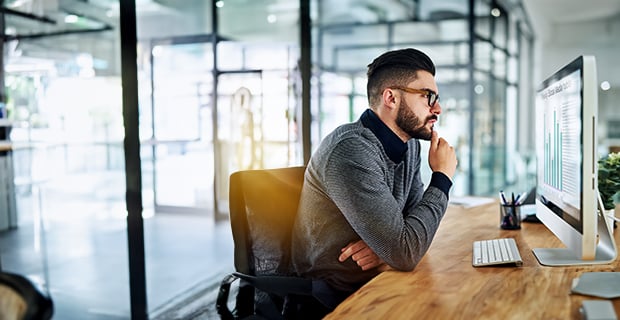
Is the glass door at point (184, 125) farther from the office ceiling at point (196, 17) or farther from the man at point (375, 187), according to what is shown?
the man at point (375, 187)

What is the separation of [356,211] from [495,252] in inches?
18.7

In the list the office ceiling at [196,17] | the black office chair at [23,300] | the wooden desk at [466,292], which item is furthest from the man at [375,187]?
the office ceiling at [196,17]

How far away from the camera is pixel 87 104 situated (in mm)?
3248

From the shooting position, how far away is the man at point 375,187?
1.57 metres

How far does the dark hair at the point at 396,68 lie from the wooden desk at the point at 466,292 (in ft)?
1.79

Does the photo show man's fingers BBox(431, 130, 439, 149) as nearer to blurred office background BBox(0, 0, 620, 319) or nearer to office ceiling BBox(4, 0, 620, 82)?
blurred office background BBox(0, 0, 620, 319)

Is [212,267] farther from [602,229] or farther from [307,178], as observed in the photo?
[602,229]

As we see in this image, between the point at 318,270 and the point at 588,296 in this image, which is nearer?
the point at 588,296

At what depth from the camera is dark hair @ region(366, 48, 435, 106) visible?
180cm

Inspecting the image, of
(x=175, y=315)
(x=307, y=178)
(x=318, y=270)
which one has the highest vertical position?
(x=307, y=178)

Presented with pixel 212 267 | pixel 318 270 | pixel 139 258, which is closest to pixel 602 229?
pixel 318 270

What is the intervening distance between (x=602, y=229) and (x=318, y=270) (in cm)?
84

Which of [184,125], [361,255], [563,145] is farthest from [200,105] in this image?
[563,145]

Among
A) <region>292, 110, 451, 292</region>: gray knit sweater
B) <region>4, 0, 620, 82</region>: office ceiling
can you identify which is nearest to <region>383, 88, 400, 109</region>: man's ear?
<region>292, 110, 451, 292</region>: gray knit sweater
